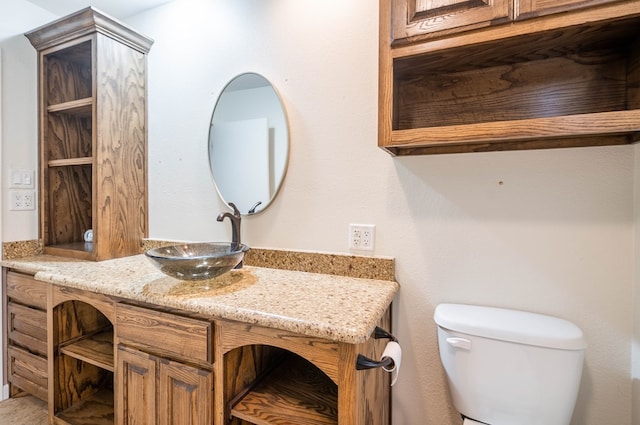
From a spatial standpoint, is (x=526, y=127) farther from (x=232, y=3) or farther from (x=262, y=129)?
(x=232, y=3)

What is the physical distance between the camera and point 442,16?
964mm

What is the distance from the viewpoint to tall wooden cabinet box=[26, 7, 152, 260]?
1632mm

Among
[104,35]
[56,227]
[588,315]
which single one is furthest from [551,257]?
[56,227]

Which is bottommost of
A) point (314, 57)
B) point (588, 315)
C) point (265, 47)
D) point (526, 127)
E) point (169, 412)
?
point (169, 412)

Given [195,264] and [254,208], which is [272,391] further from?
[254,208]

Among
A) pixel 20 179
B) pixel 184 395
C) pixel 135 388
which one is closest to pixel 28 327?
pixel 20 179

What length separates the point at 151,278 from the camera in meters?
1.30

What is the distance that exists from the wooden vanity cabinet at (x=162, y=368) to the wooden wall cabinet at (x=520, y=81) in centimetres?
97

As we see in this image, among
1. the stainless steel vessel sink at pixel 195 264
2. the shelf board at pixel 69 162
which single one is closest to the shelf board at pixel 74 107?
the shelf board at pixel 69 162

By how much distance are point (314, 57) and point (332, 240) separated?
0.87 m

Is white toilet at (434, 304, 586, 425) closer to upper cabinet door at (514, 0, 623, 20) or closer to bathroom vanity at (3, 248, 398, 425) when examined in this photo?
bathroom vanity at (3, 248, 398, 425)

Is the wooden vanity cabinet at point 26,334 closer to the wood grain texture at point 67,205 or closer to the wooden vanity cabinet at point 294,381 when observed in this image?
the wood grain texture at point 67,205

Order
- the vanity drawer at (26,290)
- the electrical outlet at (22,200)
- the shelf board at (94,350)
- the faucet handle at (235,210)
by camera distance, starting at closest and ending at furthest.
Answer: the shelf board at (94,350) → the faucet handle at (235,210) → the vanity drawer at (26,290) → the electrical outlet at (22,200)

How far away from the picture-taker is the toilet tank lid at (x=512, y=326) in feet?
3.05
